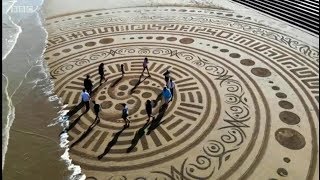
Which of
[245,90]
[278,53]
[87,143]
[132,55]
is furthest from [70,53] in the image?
[278,53]

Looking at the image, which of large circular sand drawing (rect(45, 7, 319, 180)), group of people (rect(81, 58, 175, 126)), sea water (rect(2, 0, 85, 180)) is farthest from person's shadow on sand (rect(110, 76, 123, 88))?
sea water (rect(2, 0, 85, 180))

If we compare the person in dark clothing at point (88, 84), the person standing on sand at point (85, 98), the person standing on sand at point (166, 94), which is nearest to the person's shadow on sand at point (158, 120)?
the person standing on sand at point (166, 94)

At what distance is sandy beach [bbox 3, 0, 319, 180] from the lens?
4.70m

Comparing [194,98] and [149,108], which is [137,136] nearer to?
[149,108]

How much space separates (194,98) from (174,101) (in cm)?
38

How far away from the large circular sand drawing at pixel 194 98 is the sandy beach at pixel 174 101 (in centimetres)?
2

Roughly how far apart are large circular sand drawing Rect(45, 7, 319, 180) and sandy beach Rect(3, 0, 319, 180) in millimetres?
20

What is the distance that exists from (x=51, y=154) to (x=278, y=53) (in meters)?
5.37

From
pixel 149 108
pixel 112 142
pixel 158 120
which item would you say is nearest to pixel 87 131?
pixel 112 142

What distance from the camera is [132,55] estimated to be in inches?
311

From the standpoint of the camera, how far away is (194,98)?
242 inches

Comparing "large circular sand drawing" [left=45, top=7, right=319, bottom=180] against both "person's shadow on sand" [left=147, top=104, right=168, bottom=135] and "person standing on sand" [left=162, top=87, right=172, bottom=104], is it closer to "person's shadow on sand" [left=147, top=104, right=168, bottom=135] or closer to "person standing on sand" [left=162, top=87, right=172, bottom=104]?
"person's shadow on sand" [left=147, top=104, right=168, bottom=135]

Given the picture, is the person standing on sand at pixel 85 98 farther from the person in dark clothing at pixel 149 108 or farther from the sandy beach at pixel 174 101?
the person in dark clothing at pixel 149 108

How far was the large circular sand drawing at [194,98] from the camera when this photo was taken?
4.72 m
